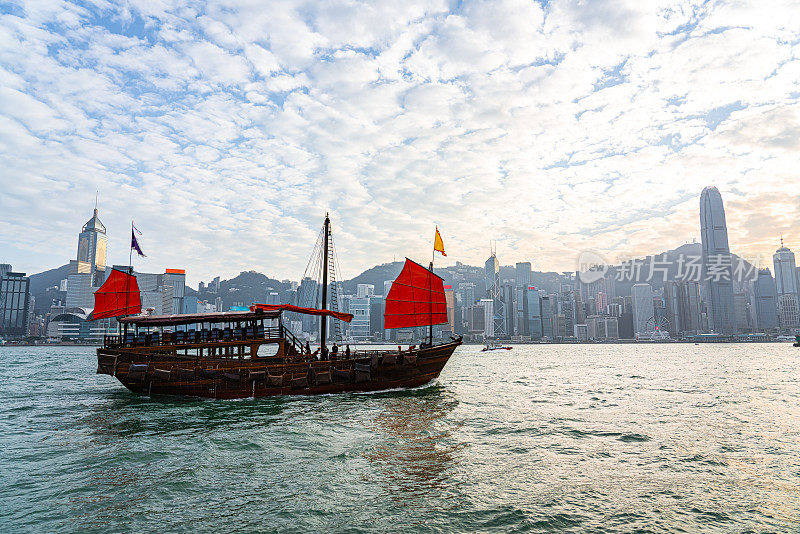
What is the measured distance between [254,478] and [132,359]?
1935cm

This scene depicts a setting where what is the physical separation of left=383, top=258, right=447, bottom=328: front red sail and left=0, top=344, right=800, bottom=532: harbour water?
29.3 ft

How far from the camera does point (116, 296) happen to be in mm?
34500

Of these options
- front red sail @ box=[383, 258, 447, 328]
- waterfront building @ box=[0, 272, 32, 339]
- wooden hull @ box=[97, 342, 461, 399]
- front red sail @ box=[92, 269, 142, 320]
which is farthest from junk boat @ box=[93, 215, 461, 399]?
waterfront building @ box=[0, 272, 32, 339]

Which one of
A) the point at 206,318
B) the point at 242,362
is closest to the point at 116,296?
the point at 206,318

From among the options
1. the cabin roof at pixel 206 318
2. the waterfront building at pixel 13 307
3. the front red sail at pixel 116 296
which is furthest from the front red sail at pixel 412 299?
the waterfront building at pixel 13 307

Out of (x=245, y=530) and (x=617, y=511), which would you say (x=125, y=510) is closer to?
(x=245, y=530)

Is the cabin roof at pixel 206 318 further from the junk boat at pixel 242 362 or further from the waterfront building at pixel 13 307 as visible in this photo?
the waterfront building at pixel 13 307

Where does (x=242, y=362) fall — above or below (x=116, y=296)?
below

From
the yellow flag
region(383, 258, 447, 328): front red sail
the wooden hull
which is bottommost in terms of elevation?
the wooden hull

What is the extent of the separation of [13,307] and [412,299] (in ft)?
767

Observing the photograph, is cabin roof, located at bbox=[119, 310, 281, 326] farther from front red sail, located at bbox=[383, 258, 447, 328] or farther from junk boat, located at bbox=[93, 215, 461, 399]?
front red sail, located at bbox=[383, 258, 447, 328]

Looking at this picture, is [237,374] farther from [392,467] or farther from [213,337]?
[392,467]

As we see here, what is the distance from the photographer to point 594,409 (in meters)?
25.0

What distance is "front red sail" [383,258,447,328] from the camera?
32.5 meters
